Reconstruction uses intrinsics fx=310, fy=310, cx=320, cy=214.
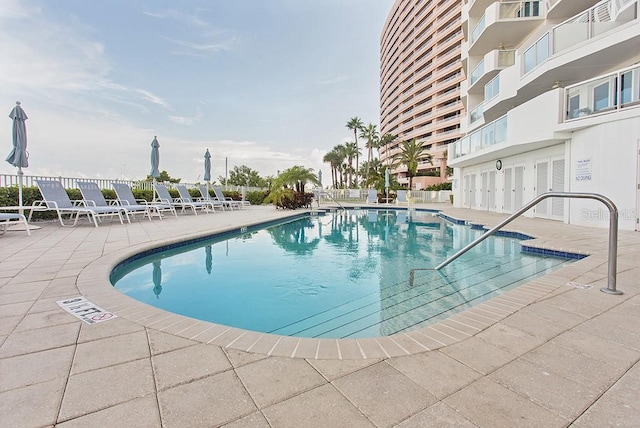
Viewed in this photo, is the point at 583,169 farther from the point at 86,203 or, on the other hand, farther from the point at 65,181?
the point at 65,181

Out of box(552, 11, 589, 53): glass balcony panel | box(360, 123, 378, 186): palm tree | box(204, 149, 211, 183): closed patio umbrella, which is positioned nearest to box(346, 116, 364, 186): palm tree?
box(360, 123, 378, 186): palm tree

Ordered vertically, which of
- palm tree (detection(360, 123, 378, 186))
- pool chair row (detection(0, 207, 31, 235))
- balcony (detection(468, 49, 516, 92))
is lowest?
pool chair row (detection(0, 207, 31, 235))

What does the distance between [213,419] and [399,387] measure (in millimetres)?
922

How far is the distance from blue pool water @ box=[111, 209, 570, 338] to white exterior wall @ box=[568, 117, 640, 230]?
3213 mm

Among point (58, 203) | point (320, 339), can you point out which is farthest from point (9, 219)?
point (320, 339)

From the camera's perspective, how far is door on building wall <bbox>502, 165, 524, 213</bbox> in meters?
12.8

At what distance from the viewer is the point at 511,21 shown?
14.0 metres

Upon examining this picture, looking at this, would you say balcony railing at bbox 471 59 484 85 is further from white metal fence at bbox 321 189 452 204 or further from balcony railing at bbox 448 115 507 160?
white metal fence at bbox 321 189 452 204

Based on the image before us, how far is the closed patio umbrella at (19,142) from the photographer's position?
26.5 ft

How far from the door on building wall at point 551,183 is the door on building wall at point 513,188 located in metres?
1.01

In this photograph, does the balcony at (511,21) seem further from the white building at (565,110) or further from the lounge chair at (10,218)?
the lounge chair at (10,218)

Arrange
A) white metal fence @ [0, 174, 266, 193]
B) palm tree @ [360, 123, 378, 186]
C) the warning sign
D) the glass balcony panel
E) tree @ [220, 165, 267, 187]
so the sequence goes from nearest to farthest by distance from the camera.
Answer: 1. the warning sign
2. the glass balcony panel
3. white metal fence @ [0, 174, 266, 193]
4. tree @ [220, 165, 267, 187]
5. palm tree @ [360, 123, 378, 186]

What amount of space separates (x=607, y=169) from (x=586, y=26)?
457 centimetres

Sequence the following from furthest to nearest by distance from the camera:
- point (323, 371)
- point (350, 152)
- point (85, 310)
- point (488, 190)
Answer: point (350, 152)
point (488, 190)
point (85, 310)
point (323, 371)
